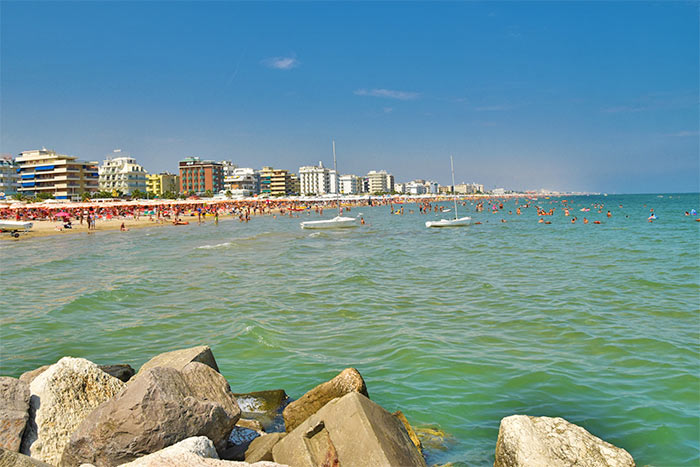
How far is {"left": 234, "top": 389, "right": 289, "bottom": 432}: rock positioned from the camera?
6387 millimetres

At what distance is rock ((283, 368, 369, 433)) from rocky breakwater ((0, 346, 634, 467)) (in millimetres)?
576

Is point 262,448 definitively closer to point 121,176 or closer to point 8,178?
point 121,176

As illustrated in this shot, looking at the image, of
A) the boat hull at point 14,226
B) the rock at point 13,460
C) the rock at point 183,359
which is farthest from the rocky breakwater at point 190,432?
the boat hull at point 14,226

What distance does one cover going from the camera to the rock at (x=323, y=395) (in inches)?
224

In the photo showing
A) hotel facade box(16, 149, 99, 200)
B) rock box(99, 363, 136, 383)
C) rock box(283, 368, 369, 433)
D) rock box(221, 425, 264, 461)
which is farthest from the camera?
hotel facade box(16, 149, 99, 200)

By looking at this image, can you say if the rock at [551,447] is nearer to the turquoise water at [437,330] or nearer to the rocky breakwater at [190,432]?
the rocky breakwater at [190,432]

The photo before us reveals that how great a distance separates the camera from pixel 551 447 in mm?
4656

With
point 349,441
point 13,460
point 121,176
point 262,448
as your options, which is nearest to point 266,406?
point 262,448

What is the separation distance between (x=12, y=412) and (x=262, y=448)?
2526mm

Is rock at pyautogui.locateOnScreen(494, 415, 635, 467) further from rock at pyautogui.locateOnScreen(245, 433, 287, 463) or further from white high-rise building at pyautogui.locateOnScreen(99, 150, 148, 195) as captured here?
white high-rise building at pyautogui.locateOnScreen(99, 150, 148, 195)

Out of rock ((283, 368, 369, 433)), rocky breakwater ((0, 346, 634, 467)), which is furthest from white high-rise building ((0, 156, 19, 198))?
rock ((283, 368, 369, 433))

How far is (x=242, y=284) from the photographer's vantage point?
60.5 feet

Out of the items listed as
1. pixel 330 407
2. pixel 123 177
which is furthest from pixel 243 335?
pixel 123 177

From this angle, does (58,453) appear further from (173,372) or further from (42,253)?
(42,253)
